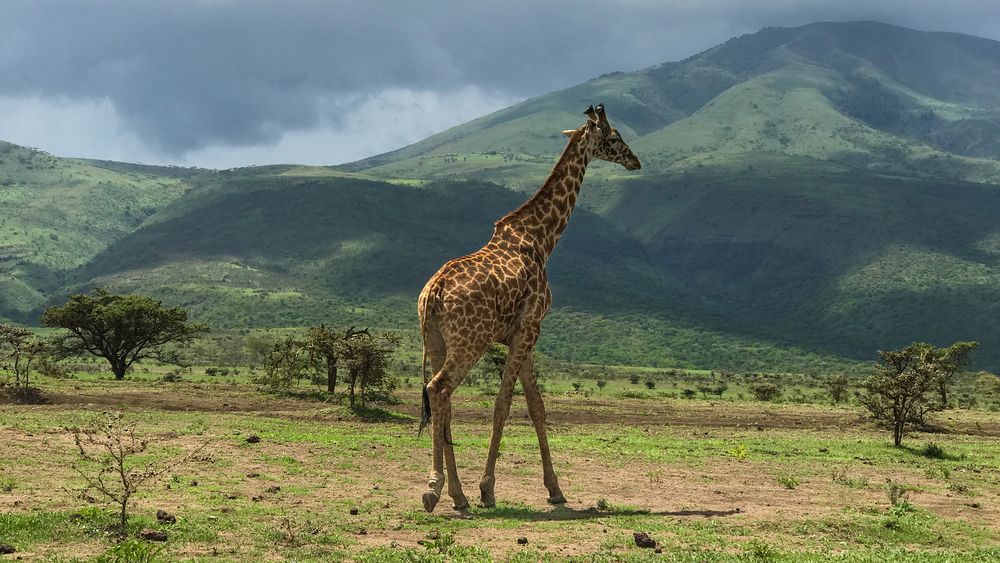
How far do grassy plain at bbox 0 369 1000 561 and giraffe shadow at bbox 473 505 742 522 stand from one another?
0.07 m

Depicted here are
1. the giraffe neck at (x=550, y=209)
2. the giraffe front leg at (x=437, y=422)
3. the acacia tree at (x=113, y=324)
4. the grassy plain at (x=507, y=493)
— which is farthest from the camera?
the acacia tree at (x=113, y=324)

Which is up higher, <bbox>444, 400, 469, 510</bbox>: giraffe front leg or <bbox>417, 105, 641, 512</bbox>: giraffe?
<bbox>417, 105, 641, 512</bbox>: giraffe

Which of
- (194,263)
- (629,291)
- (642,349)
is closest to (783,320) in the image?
(629,291)

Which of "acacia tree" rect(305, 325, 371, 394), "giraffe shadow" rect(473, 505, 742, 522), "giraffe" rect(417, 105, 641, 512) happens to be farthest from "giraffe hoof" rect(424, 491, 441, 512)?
"acacia tree" rect(305, 325, 371, 394)

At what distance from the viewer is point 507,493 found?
60.2ft

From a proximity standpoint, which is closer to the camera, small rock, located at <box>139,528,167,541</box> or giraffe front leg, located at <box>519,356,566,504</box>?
small rock, located at <box>139,528,167,541</box>

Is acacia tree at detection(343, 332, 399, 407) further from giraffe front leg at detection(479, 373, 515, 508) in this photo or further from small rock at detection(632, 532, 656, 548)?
small rock at detection(632, 532, 656, 548)

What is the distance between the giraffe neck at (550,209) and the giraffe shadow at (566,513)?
4.69 m

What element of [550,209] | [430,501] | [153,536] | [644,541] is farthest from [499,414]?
[153,536]

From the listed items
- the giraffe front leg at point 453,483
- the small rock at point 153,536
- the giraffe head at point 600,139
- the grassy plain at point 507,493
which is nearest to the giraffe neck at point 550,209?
the giraffe head at point 600,139

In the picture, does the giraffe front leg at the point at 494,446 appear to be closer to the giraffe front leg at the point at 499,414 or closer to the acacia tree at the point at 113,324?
the giraffe front leg at the point at 499,414

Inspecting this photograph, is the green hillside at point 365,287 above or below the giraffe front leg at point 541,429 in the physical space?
above

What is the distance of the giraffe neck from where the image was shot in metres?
18.1

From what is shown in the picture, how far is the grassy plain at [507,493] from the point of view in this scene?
12.9m
